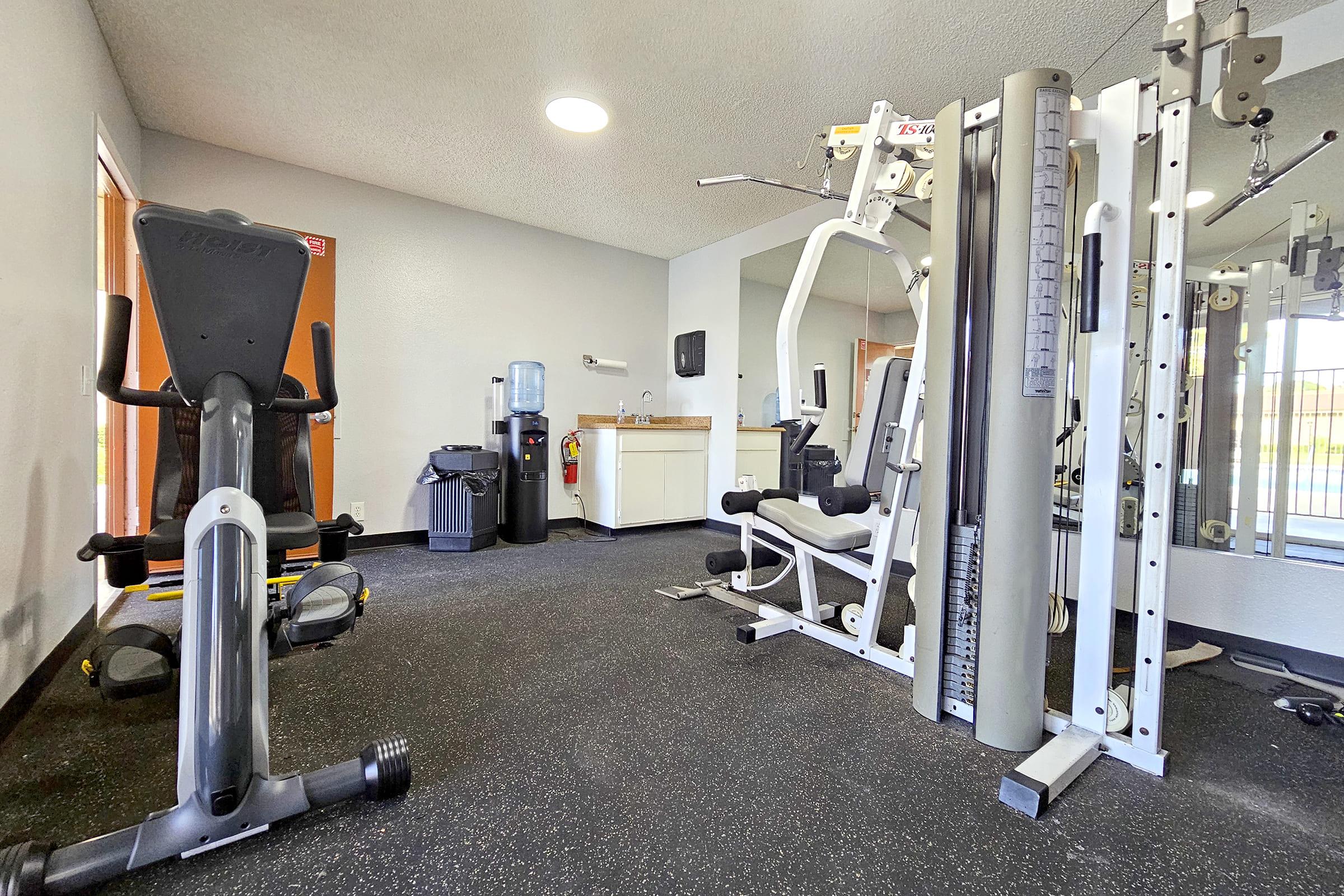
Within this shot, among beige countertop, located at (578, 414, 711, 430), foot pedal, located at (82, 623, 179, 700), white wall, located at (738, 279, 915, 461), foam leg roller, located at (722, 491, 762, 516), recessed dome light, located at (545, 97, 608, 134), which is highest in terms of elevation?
recessed dome light, located at (545, 97, 608, 134)

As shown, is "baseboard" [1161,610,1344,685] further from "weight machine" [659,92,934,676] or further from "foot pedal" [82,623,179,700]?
"foot pedal" [82,623,179,700]

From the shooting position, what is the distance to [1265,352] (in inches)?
82.1

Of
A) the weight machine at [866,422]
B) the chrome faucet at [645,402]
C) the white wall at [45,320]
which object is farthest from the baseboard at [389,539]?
the weight machine at [866,422]

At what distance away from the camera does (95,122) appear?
217 cm

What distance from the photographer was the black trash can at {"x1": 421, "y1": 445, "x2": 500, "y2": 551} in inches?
143

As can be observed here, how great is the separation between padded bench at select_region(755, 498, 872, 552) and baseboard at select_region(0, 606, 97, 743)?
2.35 meters

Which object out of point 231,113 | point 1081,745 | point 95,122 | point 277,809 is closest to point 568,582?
point 277,809

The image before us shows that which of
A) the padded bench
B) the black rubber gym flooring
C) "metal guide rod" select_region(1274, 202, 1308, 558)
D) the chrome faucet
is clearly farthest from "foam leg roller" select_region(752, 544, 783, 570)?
the chrome faucet

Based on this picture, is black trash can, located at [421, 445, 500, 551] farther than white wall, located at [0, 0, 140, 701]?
Yes

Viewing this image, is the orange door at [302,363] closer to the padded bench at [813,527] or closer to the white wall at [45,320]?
the white wall at [45,320]

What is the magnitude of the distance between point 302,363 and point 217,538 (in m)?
2.84

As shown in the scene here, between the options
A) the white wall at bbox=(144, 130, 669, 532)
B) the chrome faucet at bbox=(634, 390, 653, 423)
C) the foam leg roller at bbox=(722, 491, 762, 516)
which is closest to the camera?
the foam leg roller at bbox=(722, 491, 762, 516)

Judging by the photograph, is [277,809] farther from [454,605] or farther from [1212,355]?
[1212,355]

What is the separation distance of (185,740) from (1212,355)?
138 inches
